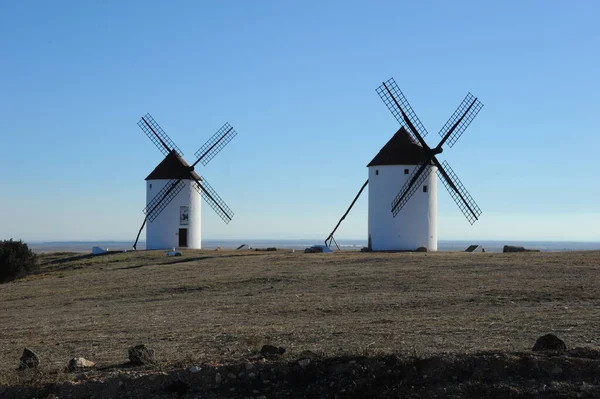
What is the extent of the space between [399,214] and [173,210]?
1711 centimetres

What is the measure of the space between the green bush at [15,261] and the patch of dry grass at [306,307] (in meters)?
3.50

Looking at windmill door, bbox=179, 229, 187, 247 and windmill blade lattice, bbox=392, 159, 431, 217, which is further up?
windmill blade lattice, bbox=392, 159, 431, 217

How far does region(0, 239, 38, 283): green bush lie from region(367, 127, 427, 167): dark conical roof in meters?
20.3

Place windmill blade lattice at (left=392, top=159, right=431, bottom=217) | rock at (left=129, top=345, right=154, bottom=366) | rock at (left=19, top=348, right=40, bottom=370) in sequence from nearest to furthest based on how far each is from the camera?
rock at (left=129, top=345, right=154, bottom=366) → rock at (left=19, top=348, right=40, bottom=370) → windmill blade lattice at (left=392, top=159, right=431, bottom=217)

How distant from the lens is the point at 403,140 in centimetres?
4975

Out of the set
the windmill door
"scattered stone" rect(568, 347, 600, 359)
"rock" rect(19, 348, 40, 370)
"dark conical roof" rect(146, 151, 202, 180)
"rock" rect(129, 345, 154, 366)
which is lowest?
"rock" rect(19, 348, 40, 370)

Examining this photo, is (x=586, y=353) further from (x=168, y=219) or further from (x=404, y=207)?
(x=168, y=219)

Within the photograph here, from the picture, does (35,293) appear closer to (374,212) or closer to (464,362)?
(374,212)

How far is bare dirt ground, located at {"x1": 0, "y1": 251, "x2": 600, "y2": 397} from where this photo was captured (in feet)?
38.1

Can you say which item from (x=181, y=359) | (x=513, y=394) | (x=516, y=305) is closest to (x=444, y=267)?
(x=516, y=305)

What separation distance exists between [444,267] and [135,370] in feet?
72.9

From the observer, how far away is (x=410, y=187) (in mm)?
47750

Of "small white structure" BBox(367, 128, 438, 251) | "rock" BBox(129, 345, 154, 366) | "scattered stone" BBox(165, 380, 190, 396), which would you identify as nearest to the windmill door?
"small white structure" BBox(367, 128, 438, 251)

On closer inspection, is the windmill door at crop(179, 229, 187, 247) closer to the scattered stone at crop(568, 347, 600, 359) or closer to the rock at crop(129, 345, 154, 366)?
the rock at crop(129, 345, 154, 366)
